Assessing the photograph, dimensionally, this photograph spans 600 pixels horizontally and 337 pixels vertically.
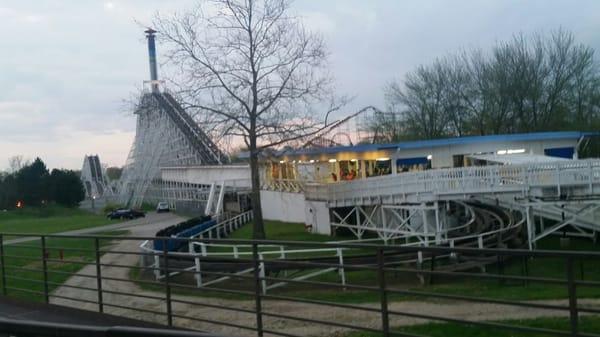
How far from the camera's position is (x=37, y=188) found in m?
81.1

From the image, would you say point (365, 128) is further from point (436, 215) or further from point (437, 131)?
point (436, 215)

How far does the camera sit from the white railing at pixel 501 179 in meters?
23.5

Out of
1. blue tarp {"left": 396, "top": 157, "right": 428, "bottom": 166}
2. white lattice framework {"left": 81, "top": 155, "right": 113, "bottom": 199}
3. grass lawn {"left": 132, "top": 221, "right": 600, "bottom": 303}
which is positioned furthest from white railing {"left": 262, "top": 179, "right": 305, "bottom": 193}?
white lattice framework {"left": 81, "top": 155, "right": 113, "bottom": 199}

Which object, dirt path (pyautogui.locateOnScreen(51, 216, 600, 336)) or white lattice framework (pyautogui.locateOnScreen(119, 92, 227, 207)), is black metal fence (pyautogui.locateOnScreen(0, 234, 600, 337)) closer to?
dirt path (pyautogui.locateOnScreen(51, 216, 600, 336))

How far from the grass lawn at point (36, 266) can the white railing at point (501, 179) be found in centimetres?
1308

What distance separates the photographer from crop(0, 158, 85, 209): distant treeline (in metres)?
80.4

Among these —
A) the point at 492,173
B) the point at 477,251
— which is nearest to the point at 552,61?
the point at 492,173

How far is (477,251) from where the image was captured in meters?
4.65

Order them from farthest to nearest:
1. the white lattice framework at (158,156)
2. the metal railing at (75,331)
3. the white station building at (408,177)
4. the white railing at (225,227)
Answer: the white lattice framework at (158,156) → the white railing at (225,227) → the white station building at (408,177) → the metal railing at (75,331)

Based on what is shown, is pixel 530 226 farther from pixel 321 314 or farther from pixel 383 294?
pixel 383 294

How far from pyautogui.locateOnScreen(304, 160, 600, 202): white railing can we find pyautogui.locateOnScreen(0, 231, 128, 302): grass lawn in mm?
13083

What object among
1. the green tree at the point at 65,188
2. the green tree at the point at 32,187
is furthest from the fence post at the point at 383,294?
the green tree at the point at 65,188

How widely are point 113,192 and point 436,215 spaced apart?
89.4 m

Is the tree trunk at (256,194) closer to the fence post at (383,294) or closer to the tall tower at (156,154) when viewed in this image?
the fence post at (383,294)
